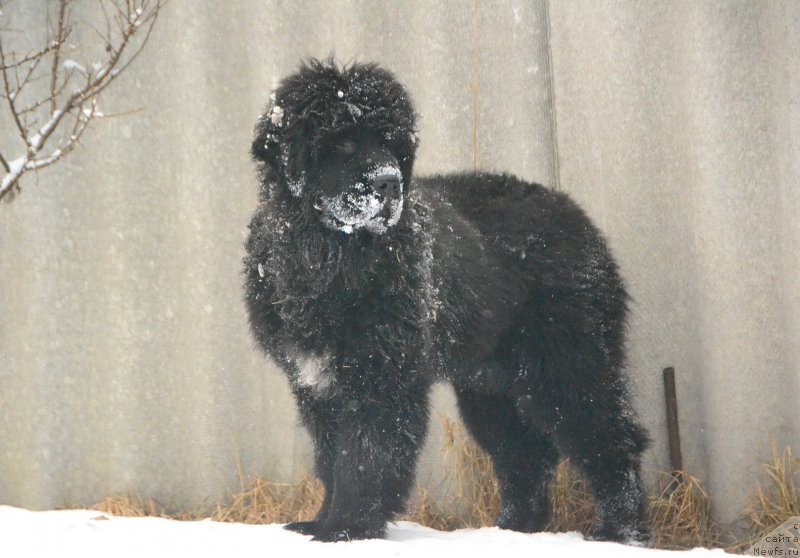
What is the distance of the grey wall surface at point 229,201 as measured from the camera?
4688mm

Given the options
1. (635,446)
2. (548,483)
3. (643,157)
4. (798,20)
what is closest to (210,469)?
(548,483)

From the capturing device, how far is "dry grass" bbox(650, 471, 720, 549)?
4.32 meters

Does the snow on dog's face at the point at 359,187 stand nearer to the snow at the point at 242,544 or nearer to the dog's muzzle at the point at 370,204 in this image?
the dog's muzzle at the point at 370,204

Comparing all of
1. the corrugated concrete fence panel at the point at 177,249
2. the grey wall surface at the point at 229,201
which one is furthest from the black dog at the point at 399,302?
the corrugated concrete fence panel at the point at 177,249

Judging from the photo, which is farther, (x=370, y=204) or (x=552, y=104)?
(x=552, y=104)

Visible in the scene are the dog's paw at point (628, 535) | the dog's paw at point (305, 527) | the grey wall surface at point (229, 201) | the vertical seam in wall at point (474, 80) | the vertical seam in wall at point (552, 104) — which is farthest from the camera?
the vertical seam in wall at point (474, 80)

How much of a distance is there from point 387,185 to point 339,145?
0.32 m

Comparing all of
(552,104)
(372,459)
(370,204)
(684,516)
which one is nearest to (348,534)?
(372,459)

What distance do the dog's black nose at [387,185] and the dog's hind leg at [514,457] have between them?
63.7 inches

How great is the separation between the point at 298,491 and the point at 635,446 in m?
2.06

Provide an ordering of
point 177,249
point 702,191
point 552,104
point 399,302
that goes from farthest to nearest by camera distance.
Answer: point 177,249
point 552,104
point 702,191
point 399,302

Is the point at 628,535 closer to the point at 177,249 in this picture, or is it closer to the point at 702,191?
the point at 702,191

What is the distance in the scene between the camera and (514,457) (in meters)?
4.34

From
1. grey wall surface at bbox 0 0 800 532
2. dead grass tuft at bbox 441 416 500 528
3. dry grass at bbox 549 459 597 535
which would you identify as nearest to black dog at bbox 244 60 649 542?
dry grass at bbox 549 459 597 535
